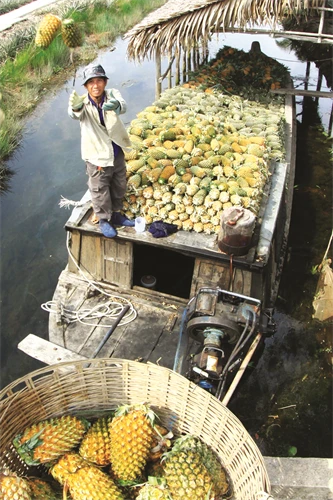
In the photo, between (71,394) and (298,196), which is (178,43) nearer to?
(298,196)

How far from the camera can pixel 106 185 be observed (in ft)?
17.8

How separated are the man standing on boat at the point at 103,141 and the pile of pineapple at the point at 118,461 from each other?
2.87 meters

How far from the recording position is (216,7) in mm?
8258

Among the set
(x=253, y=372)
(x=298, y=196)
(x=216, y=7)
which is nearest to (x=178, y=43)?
(x=216, y=7)

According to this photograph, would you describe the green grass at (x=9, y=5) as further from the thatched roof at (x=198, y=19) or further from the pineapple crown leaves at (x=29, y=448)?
the pineapple crown leaves at (x=29, y=448)

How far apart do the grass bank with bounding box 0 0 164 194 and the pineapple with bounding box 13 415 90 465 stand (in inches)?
305

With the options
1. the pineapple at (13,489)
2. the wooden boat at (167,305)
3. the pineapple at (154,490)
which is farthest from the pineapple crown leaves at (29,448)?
the wooden boat at (167,305)

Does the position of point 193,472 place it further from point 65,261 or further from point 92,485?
point 65,261

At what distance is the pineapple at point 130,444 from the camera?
2.83 m

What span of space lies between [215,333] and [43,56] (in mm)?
12576

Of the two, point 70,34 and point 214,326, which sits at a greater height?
point 70,34

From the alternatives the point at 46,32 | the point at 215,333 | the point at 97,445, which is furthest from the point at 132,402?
the point at 46,32

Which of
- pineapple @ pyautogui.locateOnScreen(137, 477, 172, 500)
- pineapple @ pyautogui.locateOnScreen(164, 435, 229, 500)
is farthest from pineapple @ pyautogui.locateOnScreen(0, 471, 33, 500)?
pineapple @ pyautogui.locateOnScreen(164, 435, 229, 500)

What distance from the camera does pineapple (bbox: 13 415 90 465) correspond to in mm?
2920
